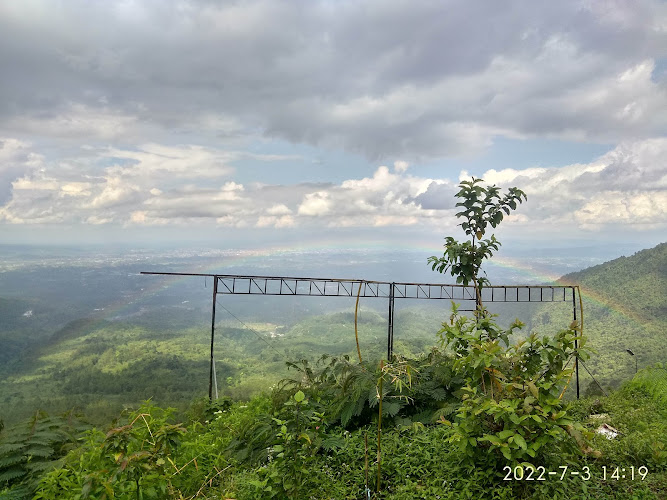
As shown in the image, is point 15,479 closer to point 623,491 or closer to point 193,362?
point 623,491

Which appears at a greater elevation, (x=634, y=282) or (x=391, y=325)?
(x=634, y=282)

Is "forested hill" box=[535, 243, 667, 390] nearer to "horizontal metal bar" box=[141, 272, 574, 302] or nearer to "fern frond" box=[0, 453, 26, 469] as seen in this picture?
"horizontal metal bar" box=[141, 272, 574, 302]

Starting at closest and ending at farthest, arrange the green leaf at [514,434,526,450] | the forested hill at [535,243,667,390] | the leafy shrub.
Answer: the green leaf at [514,434,526,450] → the leafy shrub → the forested hill at [535,243,667,390]

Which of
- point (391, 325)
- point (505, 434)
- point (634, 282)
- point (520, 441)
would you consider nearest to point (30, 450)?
point (505, 434)

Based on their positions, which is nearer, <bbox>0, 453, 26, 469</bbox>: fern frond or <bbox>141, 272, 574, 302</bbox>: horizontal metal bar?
<bbox>0, 453, 26, 469</bbox>: fern frond

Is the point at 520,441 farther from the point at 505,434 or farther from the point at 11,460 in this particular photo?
the point at 11,460

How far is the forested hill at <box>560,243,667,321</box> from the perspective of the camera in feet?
96.7

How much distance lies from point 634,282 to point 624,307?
→ 3.10 meters

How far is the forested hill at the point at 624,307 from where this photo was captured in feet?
79.4

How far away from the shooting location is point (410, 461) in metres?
4.58

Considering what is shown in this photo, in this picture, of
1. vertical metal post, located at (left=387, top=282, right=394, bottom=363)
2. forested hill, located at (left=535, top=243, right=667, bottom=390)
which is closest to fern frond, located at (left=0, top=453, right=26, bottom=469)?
vertical metal post, located at (left=387, top=282, right=394, bottom=363)

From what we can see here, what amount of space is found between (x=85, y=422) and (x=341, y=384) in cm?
387

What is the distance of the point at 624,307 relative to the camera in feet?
98.1

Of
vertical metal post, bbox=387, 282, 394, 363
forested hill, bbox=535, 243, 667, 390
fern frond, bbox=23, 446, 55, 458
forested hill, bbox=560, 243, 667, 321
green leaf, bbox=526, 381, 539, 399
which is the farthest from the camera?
forested hill, bbox=560, 243, 667, 321
